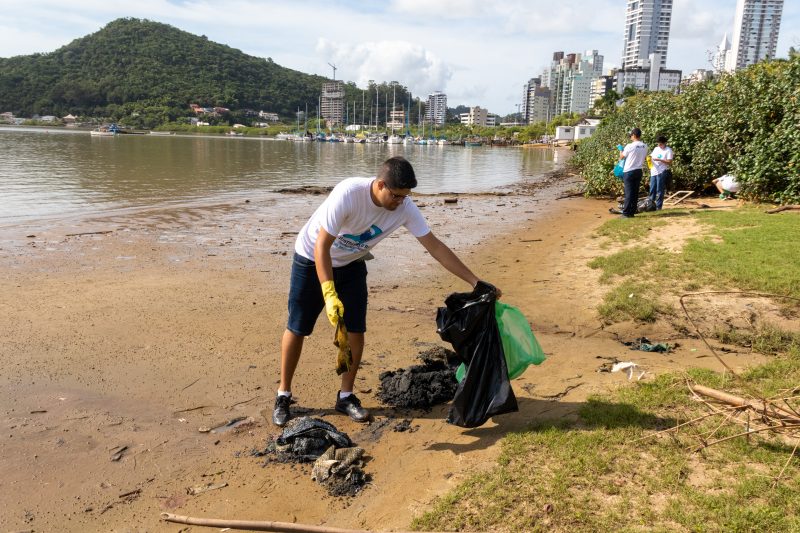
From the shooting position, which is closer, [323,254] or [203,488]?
[203,488]

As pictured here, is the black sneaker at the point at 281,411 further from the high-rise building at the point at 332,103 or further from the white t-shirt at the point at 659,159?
the high-rise building at the point at 332,103

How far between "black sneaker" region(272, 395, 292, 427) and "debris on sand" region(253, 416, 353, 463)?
24cm

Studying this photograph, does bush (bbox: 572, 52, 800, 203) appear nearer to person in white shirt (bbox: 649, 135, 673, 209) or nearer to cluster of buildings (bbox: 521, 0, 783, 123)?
person in white shirt (bbox: 649, 135, 673, 209)

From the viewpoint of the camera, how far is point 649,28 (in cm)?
18350

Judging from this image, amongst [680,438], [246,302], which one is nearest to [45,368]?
[246,302]

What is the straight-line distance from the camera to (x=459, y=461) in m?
3.42

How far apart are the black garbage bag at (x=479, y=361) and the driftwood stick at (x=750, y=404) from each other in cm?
125

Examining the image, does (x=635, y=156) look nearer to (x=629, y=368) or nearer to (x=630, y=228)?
(x=630, y=228)

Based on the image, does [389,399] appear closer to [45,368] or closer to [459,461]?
[459,461]

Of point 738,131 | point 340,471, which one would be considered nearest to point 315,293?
point 340,471

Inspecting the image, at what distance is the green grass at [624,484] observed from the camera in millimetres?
2637

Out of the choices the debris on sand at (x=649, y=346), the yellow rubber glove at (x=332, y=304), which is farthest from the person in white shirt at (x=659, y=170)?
the yellow rubber glove at (x=332, y=304)

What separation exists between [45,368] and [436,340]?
356cm

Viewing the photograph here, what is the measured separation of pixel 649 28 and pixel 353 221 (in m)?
213
